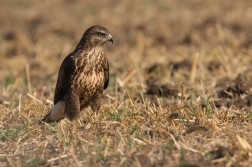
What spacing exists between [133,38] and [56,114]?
317 inches

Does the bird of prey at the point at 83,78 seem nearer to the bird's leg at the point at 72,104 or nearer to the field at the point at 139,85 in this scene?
the bird's leg at the point at 72,104

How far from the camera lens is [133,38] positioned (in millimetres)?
15797

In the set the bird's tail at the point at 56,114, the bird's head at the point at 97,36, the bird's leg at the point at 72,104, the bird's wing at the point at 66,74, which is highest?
the bird's head at the point at 97,36

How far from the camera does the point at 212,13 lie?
18281 mm

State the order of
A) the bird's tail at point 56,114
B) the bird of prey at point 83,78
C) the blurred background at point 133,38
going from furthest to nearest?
the blurred background at point 133,38
the bird's tail at point 56,114
the bird of prey at point 83,78

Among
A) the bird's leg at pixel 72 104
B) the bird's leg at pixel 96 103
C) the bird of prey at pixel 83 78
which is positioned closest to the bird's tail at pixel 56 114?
the bird of prey at pixel 83 78

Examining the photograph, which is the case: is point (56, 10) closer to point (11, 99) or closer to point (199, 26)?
point (199, 26)

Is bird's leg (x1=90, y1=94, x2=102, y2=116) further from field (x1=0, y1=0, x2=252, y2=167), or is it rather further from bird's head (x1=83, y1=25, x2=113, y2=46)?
bird's head (x1=83, y1=25, x2=113, y2=46)

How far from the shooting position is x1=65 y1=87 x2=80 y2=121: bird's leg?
297 inches

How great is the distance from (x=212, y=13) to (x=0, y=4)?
301 inches

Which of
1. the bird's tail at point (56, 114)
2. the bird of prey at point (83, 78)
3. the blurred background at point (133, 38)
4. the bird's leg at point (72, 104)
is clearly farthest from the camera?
the blurred background at point (133, 38)

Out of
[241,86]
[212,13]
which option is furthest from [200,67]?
[212,13]

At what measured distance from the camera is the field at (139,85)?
19.6 ft

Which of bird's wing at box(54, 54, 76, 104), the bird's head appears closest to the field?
bird's wing at box(54, 54, 76, 104)
